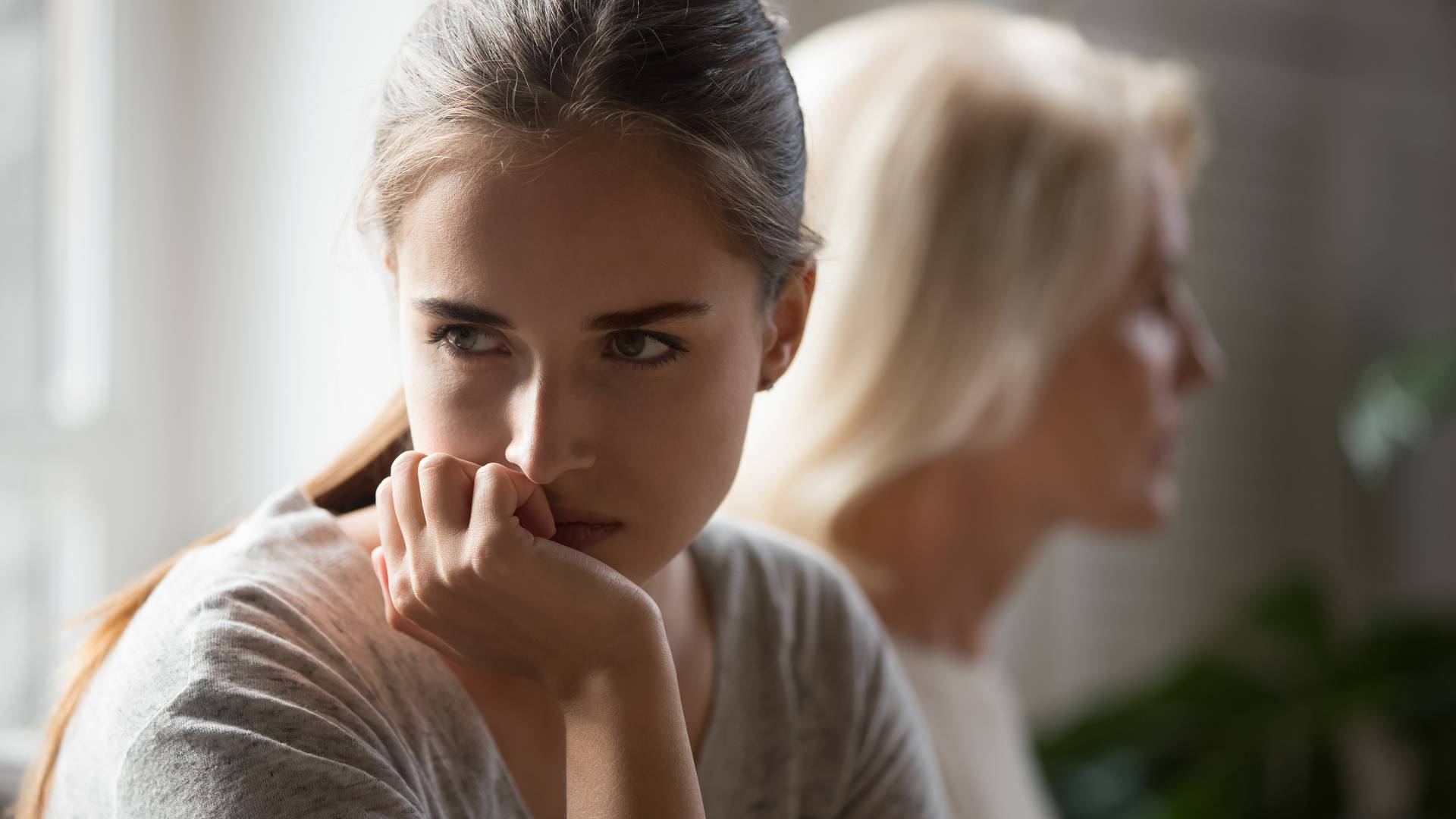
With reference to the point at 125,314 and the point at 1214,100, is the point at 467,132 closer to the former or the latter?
the point at 125,314

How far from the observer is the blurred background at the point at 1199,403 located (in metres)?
1.81

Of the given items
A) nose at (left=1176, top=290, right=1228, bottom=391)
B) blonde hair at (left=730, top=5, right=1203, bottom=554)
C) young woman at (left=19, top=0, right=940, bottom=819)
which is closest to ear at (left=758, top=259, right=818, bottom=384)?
young woman at (left=19, top=0, right=940, bottom=819)

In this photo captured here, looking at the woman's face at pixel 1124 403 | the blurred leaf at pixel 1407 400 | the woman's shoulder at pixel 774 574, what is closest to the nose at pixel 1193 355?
the woman's face at pixel 1124 403

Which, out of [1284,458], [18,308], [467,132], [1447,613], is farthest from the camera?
[1284,458]

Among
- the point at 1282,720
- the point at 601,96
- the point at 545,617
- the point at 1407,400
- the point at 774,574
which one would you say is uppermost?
the point at 601,96

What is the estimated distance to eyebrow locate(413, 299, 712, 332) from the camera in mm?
637

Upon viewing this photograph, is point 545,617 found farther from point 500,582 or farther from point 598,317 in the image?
point 598,317

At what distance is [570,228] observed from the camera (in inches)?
24.6

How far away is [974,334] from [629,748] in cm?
79

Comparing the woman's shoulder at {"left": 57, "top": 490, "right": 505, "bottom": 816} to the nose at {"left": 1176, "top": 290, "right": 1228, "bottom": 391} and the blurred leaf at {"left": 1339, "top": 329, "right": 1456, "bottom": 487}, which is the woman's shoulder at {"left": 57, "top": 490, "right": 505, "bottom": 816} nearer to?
the nose at {"left": 1176, "top": 290, "right": 1228, "bottom": 391}

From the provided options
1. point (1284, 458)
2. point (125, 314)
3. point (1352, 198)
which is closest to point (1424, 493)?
point (1284, 458)

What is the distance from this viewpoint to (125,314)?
1.87m

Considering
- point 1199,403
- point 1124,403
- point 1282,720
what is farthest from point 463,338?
point 1199,403

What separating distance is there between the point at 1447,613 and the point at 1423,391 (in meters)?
0.88
